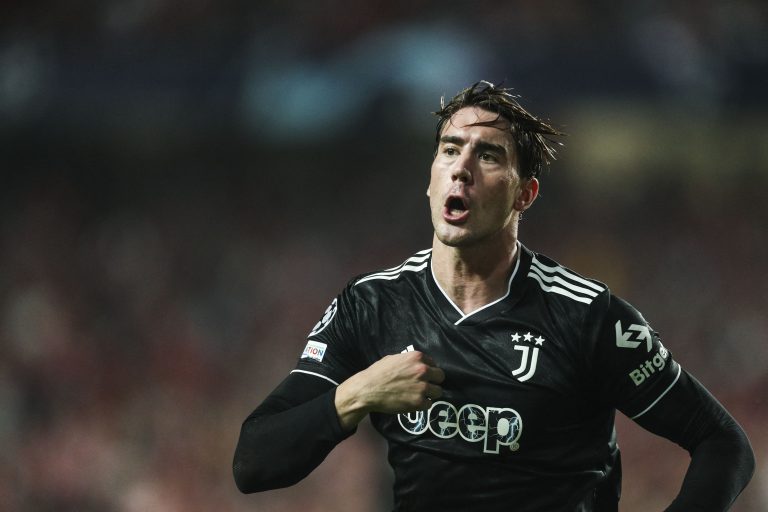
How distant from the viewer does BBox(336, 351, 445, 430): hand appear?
288cm

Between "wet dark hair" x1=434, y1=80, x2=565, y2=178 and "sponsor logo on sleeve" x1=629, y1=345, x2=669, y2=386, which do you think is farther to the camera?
"wet dark hair" x1=434, y1=80, x2=565, y2=178

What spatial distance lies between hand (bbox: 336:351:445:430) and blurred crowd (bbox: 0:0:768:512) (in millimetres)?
5701

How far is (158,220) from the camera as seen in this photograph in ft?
39.2

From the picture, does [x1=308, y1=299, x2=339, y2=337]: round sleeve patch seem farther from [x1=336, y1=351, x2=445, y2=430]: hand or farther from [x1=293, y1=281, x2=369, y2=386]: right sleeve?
[x1=336, y1=351, x2=445, y2=430]: hand

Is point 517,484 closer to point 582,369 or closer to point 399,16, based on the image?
point 582,369

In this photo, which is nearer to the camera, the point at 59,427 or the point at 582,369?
the point at 582,369

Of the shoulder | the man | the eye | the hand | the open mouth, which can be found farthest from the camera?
the shoulder

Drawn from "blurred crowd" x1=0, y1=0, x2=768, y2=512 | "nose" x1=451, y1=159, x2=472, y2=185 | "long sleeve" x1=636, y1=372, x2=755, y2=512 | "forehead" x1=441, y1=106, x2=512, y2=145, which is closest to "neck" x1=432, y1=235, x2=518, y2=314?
"nose" x1=451, y1=159, x2=472, y2=185

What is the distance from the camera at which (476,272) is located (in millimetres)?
3260

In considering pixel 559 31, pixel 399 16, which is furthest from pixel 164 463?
pixel 559 31

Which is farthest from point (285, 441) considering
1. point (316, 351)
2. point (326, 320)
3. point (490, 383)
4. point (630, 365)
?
point (630, 365)

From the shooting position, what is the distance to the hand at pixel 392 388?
9.45ft

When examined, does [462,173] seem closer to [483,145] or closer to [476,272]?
[483,145]

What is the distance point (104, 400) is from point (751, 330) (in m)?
6.24
